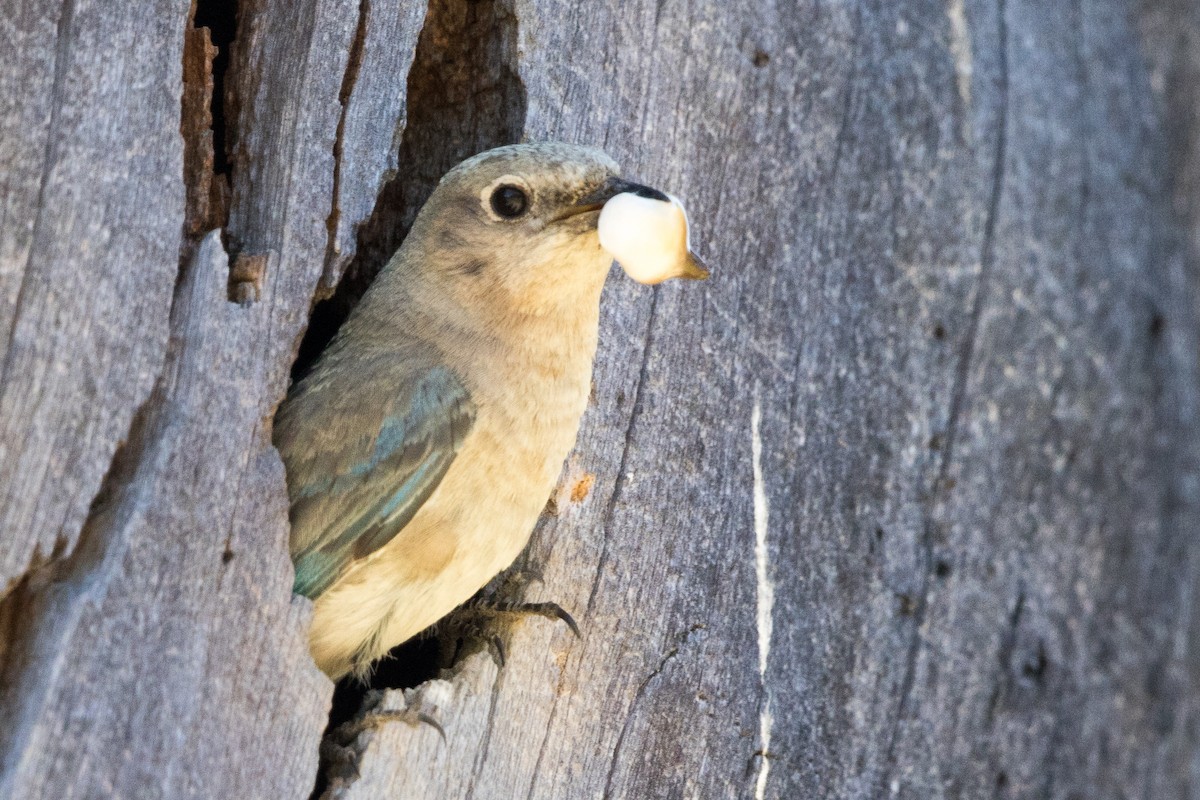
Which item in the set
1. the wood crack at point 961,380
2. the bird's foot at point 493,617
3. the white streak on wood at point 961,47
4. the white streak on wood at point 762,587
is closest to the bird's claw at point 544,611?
the bird's foot at point 493,617

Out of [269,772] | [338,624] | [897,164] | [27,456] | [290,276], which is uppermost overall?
[897,164]

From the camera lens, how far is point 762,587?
3584mm

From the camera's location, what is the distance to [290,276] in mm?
2918

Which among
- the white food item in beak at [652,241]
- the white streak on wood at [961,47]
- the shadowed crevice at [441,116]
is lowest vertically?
the white food item in beak at [652,241]

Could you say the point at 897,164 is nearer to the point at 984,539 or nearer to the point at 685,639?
the point at 984,539

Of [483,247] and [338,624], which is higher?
[483,247]

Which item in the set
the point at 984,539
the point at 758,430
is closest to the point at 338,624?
the point at 758,430

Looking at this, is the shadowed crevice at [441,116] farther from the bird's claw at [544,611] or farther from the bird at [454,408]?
the bird's claw at [544,611]

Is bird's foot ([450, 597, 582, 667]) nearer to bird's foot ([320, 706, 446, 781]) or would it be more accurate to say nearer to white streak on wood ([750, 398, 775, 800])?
bird's foot ([320, 706, 446, 781])

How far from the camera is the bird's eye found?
3.27 metres

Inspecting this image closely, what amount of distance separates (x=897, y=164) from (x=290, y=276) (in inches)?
72.7

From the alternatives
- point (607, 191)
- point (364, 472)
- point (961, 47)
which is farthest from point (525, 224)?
point (961, 47)

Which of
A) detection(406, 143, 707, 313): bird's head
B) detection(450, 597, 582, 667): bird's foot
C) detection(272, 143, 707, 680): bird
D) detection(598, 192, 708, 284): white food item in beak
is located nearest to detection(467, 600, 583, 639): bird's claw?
detection(450, 597, 582, 667): bird's foot

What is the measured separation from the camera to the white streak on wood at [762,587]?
3.53m
